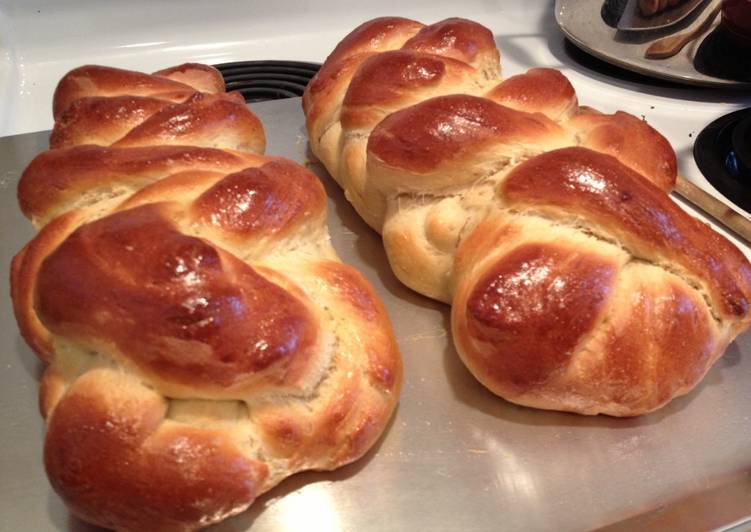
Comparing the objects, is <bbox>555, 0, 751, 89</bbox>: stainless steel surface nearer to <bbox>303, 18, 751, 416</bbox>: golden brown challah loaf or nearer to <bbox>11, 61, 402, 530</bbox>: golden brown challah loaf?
<bbox>303, 18, 751, 416</bbox>: golden brown challah loaf

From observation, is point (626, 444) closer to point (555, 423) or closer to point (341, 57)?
point (555, 423)

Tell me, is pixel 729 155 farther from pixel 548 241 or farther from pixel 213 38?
pixel 213 38

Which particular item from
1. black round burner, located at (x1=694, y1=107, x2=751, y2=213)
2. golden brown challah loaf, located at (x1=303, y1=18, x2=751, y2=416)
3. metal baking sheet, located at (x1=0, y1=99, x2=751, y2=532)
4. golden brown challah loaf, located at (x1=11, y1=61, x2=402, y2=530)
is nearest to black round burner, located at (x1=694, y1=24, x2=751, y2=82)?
black round burner, located at (x1=694, y1=107, x2=751, y2=213)

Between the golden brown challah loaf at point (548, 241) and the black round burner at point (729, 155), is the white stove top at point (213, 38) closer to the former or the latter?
the black round burner at point (729, 155)

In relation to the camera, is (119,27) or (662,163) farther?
(119,27)

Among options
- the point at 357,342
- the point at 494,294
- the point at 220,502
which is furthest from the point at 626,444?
the point at 220,502

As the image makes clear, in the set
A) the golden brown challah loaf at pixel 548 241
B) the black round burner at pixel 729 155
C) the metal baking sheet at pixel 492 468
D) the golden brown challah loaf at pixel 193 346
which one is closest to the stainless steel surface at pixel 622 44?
the black round burner at pixel 729 155
